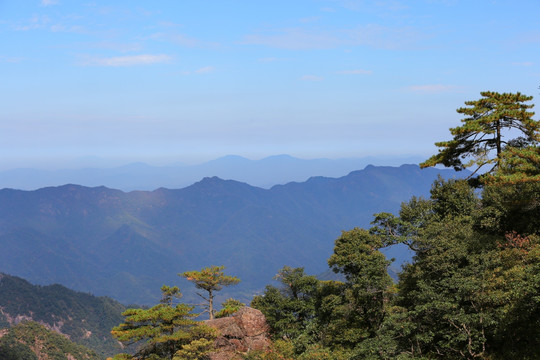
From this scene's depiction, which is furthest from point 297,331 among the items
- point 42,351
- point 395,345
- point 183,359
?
point 42,351

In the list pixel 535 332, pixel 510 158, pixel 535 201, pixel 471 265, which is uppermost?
pixel 510 158

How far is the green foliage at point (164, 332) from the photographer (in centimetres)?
3191

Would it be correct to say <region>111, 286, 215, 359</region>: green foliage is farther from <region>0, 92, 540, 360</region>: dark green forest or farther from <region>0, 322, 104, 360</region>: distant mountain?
<region>0, 322, 104, 360</region>: distant mountain

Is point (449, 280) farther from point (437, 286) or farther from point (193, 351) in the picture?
point (193, 351)

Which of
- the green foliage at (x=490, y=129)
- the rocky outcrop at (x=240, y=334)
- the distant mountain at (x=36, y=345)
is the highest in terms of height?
the green foliage at (x=490, y=129)

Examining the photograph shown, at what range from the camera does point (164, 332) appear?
34.0 m

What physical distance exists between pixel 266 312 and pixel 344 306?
8.95m

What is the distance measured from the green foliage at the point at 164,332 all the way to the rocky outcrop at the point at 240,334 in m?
1.61

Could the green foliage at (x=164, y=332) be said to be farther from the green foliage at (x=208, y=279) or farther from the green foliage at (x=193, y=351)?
the green foliage at (x=208, y=279)

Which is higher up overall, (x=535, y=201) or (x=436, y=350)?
(x=535, y=201)

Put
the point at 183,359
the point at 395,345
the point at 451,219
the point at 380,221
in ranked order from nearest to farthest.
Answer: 1. the point at 395,345
2. the point at 183,359
3. the point at 451,219
4. the point at 380,221

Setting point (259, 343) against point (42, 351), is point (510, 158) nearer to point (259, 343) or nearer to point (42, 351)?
point (259, 343)

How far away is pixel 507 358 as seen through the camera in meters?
20.1

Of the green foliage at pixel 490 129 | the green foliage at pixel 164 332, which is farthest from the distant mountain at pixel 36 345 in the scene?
the green foliage at pixel 490 129
